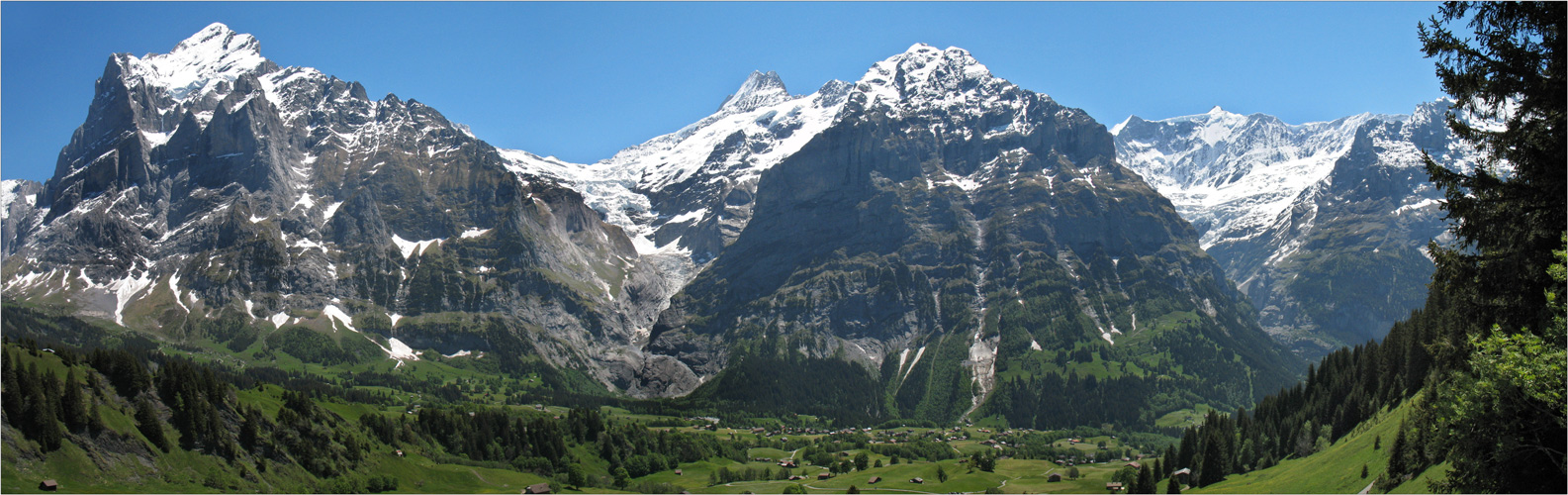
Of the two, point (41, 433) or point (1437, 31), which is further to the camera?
point (41, 433)

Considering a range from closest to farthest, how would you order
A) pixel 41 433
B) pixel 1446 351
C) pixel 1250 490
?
pixel 1446 351 < pixel 41 433 < pixel 1250 490

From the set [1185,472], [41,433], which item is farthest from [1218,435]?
[41,433]

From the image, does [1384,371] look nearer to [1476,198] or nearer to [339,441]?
[1476,198]

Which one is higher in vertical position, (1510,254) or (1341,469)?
(1510,254)

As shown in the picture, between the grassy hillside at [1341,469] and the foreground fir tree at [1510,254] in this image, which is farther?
the grassy hillside at [1341,469]

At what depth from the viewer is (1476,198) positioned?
34.9m

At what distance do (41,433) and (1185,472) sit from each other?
137074mm

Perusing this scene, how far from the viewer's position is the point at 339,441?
137250 mm

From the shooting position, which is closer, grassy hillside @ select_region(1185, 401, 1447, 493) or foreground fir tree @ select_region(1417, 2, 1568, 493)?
foreground fir tree @ select_region(1417, 2, 1568, 493)

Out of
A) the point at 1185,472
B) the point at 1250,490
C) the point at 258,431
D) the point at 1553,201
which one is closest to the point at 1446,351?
the point at 1553,201

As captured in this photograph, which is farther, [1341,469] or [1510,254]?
[1341,469]

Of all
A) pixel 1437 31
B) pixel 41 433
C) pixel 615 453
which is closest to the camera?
pixel 1437 31

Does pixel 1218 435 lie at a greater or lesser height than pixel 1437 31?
lesser

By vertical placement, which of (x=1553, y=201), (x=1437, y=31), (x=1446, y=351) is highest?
(x=1437, y=31)
